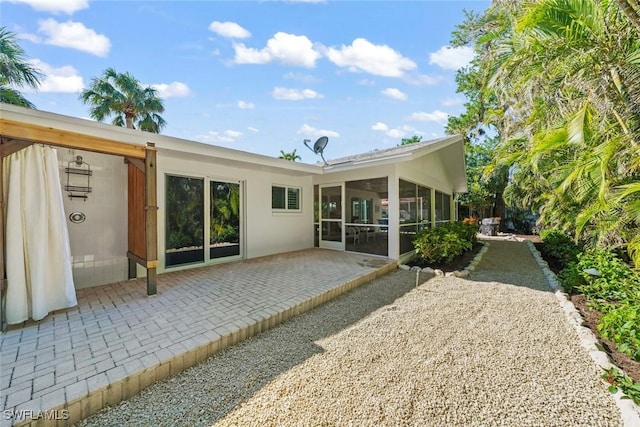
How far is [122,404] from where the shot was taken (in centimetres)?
230

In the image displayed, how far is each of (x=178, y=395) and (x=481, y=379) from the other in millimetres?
2995

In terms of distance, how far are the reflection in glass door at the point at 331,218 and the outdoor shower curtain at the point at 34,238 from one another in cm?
701

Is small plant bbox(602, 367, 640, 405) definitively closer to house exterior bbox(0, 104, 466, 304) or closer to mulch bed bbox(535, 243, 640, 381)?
mulch bed bbox(535, 243, 640, 381)

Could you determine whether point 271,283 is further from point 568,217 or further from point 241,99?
point 568,217

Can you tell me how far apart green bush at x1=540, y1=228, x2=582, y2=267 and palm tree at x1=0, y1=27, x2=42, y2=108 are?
768 inches

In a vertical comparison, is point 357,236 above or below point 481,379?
above

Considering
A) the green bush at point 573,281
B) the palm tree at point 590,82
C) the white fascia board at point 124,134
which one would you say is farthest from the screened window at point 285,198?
the green bush at point 573,281

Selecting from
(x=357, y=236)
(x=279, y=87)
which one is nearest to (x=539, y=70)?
(x=357, y=236)

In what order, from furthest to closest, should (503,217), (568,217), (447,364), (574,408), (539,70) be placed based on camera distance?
(503,217), (568,217), (539,70), (447,364), (574,408)

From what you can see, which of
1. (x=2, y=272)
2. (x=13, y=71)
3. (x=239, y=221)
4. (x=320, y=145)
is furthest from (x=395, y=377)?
(x=13, y=71)

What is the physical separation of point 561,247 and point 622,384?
9.05 meters

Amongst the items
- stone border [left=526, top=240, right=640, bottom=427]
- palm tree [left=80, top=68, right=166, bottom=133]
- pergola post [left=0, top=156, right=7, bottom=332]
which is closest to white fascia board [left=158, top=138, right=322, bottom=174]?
pergola post [left=0, top=156, right=7, bottom=332]

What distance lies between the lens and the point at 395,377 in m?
2.68

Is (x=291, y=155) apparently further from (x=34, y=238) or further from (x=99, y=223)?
(x=34, y=238)
